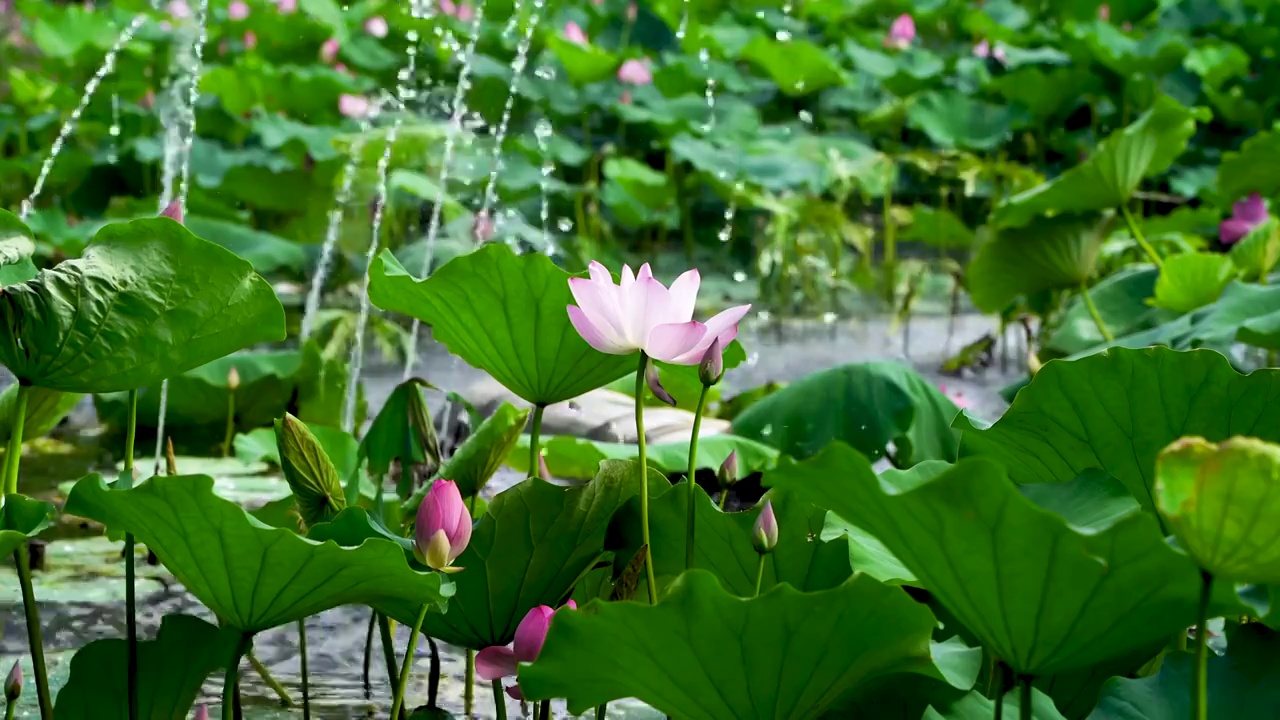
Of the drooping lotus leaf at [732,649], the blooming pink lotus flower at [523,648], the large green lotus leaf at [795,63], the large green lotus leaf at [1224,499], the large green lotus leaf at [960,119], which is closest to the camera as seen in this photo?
the large green lotus leaf at [1224,499]

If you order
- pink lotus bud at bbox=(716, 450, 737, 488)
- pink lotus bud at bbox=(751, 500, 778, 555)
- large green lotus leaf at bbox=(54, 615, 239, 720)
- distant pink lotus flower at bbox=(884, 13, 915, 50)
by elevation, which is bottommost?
large green lotus leaf at bbox=(54, 615, 239, 720)

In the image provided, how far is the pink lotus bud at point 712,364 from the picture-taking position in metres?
0.91

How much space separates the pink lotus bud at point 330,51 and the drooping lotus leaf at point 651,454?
4061mm

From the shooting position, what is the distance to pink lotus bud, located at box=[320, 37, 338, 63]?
564 centimetres

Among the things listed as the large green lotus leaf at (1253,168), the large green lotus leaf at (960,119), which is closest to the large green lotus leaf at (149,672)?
the large green lotus leaf at (1253,168)

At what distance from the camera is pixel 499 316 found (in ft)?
3.55

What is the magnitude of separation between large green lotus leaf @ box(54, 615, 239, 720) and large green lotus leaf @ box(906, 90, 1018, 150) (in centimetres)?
Result: 417

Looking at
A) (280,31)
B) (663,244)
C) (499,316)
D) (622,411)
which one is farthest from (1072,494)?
(280,31)

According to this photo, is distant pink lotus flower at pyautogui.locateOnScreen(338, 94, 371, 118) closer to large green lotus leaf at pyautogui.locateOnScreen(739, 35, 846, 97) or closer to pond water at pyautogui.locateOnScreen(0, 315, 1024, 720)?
large green lotus leaf at pyautogui.locateOnScreen(739, 35, 846, 97)

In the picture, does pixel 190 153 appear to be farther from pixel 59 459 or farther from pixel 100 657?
pixel 100 657

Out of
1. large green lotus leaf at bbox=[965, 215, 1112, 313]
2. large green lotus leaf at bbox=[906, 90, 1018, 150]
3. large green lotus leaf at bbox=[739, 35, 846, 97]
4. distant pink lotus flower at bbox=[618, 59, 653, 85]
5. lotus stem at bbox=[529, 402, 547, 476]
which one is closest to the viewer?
lotus stem at bbox=[529, 402, 547, 476]

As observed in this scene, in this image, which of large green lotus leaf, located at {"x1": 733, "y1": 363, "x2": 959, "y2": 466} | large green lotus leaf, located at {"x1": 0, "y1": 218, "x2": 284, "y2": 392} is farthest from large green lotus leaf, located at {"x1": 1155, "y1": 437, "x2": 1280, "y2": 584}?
large green lotus leaf, located at {"x1": 733, "y1": 363, "x2": 959, "y2": 466}

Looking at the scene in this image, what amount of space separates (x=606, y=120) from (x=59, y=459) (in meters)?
3.20

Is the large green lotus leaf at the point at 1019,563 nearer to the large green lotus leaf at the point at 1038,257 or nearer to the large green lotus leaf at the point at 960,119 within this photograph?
the large green lotus leaf at the point at 1038,257
